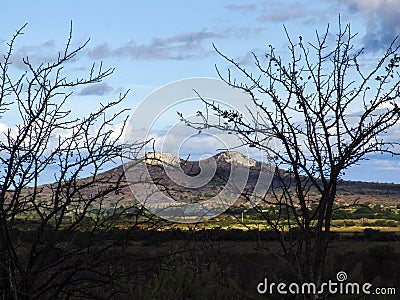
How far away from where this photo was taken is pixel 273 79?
22.4ft

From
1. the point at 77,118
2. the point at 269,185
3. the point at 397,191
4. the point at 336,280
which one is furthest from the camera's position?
the point at 397,191

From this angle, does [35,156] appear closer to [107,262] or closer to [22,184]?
[22,184]

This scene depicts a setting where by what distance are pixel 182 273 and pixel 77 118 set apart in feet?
18.8

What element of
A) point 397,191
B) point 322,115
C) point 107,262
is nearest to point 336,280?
point 322,115

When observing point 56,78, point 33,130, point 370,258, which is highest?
point 56,78

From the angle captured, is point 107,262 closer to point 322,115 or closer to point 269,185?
point 269,185

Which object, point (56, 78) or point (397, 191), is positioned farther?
point (397, 191)

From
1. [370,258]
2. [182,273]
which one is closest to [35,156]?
[182,273]

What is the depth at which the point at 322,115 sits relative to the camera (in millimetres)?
6531

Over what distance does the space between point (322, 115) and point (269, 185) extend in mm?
1086

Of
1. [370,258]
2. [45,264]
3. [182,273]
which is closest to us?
[45,264]

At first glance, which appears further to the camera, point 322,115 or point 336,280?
point 336,280

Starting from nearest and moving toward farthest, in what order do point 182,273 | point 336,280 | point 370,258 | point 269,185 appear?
1. point 269,185
2. point 336,280
3. point 182,273
4. point 370,258

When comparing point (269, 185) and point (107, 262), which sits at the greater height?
point (269, 185)
